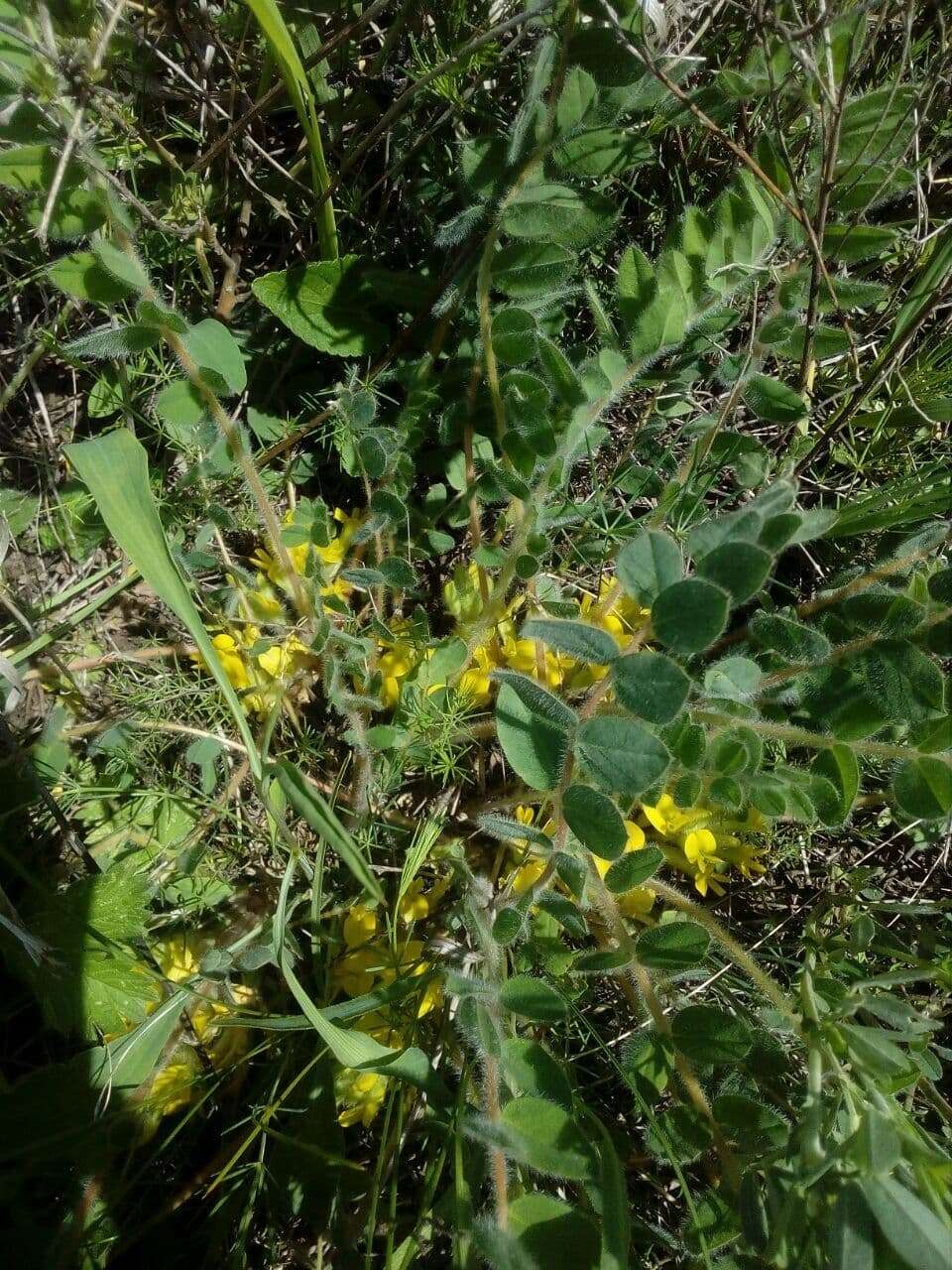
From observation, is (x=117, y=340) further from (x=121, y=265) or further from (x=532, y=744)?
(x=532, y=744)

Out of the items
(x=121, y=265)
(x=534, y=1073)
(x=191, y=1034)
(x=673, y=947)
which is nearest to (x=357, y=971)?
(x=191, y=1034)

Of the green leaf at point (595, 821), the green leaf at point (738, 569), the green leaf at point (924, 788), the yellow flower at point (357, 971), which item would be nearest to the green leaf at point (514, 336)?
the green leaf at point (738, 569)

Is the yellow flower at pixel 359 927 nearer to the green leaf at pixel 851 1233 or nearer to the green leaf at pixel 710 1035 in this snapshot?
the green leaf at pixel 710 1035

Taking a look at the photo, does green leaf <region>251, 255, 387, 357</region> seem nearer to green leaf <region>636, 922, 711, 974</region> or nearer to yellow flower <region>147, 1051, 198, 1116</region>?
green leaf <region>636, 922, 711, 974</region>

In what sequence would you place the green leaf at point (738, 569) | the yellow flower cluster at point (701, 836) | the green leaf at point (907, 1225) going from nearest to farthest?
the green leaf at point (907, 1225), the green leaf at point (738, 569), the yellow flower cluster at point (701, 836)

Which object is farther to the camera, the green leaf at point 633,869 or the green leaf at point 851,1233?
the green leaf at point 633,869
